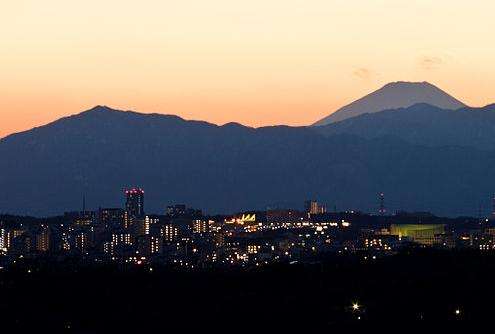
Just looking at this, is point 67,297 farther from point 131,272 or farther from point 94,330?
point 131,272

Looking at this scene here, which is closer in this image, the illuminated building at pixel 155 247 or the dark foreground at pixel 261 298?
the dark foreground at pixel 261 298

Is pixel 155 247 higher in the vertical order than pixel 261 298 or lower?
higher

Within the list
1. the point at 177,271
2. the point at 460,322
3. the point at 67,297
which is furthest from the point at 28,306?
the point at 177,271

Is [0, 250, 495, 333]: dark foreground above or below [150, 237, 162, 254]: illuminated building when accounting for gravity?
below

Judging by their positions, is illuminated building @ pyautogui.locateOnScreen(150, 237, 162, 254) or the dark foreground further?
illuminated building @ pyautogui.locateOnScreen(150, 237, 162, 254)

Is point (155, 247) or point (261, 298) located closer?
point (261, 298)

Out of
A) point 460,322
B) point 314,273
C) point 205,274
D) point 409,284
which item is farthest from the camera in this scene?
point 205,274

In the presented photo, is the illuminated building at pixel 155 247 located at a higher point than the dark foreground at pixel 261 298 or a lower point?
higher

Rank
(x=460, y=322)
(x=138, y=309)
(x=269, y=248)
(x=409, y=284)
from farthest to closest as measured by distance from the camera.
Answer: (x=269, y=248)
(x=409, y=284)
(x=138, y=309)
(x=460, y=322)
